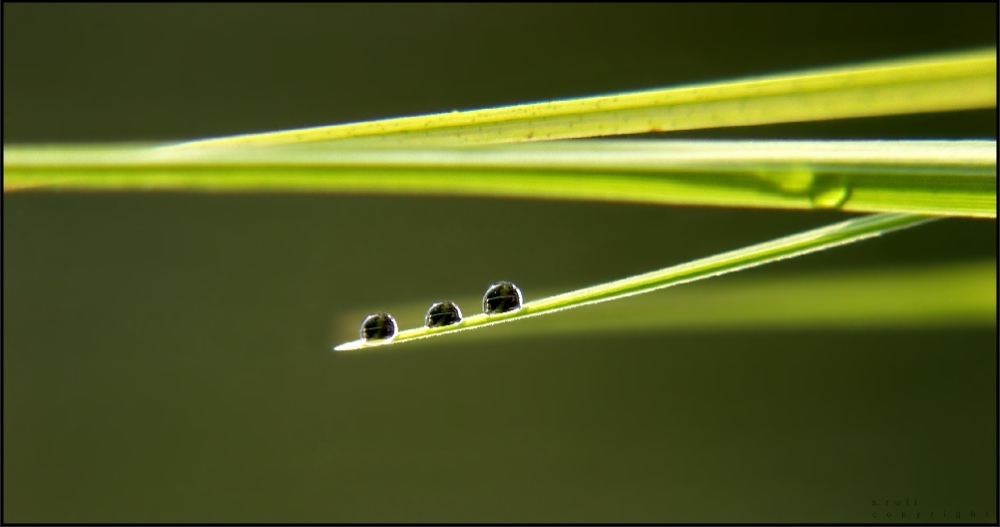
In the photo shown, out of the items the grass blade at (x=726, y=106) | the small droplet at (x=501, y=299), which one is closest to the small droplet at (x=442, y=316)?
the small droplet at (x=501, y=299)

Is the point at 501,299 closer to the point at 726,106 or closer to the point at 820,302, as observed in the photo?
the point at 726,106

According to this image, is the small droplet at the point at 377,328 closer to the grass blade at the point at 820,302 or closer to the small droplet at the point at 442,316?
the small droplet at the point at 442,316

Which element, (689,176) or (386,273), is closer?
(689,176)

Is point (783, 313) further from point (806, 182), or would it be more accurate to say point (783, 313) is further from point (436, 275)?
point (436, 275)

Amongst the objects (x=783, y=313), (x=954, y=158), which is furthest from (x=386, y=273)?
(x=954, y=158)

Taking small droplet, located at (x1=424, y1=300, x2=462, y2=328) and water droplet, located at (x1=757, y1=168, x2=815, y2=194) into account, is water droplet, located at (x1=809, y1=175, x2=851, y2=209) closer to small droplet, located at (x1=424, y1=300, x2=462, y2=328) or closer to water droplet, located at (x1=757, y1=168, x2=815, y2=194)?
water droplet, located at (x1=757, y1=168, x2=815, y2=194)

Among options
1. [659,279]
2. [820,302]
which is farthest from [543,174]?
[820,302]

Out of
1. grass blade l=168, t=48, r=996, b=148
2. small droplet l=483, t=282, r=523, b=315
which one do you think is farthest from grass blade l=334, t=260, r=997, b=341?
grass blade l=168, t=48, r=996, b=148
